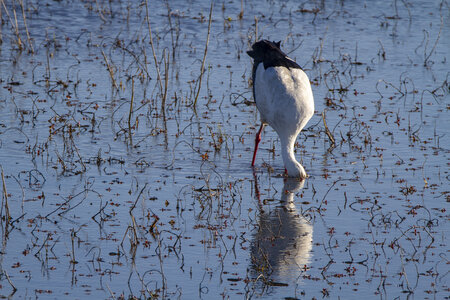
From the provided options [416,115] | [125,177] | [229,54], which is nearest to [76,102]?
[125,177]

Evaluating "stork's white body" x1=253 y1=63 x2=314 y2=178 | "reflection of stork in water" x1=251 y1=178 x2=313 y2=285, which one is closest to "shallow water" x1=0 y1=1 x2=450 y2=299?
"reflection of stork in water" x1=251 y1=178 x2=313 y2=285

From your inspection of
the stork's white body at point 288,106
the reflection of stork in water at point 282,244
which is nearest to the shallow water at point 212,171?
the reflection of stork in water at point 282,244

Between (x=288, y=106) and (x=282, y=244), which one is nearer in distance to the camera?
(x=282, y=244)

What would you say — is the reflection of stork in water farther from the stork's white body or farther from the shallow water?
the stork's white body

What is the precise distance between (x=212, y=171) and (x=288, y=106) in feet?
3.82

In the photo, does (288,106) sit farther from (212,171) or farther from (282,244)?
(282,244)

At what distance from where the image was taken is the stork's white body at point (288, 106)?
29.9 feet

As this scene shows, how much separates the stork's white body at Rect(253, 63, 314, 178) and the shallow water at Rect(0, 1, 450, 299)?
34 centimetres

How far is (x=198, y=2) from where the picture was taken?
17.8 m

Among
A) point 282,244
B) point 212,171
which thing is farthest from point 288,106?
point 282,244

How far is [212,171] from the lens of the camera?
30.1 ft

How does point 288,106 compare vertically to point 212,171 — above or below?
above

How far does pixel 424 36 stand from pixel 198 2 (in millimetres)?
5196

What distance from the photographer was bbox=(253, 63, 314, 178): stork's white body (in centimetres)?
912
